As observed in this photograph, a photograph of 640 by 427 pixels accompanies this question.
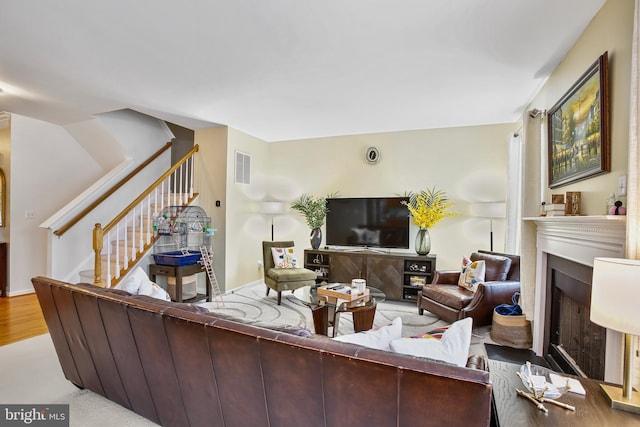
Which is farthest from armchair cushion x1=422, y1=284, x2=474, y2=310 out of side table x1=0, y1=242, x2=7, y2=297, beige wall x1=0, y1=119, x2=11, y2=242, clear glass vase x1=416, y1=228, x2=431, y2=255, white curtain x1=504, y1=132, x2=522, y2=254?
beige wall x1=0, y1=119, x2=11, y2=242

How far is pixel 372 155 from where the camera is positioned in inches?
206

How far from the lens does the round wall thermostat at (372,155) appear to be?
5.20m

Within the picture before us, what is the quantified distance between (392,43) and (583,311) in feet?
7.76

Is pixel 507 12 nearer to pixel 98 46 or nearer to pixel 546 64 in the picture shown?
pixel 546 64

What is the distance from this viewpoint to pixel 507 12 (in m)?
2.06

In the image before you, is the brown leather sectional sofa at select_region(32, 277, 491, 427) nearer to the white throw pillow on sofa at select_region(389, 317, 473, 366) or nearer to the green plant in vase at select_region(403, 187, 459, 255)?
the white throw pillow on sofa at select_region(389, 317, 473, 366)

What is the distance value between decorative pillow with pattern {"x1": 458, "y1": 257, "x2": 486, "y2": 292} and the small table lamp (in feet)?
7.40

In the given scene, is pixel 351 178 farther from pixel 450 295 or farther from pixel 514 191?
Result: pixel 450 295

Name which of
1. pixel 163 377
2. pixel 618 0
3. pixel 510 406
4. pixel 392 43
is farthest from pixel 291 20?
pixel 510 406

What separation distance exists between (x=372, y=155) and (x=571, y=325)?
139 inches

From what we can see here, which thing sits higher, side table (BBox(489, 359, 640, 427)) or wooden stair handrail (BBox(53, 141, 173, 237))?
wooden stair handrail (BBox(53, 141, 173, 237))

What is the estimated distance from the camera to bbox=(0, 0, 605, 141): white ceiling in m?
2.07

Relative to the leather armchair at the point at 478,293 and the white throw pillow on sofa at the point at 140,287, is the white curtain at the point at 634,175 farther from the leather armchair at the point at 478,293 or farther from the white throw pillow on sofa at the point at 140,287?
the white throw pillow on sofa at the point at 140,287

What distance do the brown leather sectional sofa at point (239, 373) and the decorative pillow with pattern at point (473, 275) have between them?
291 centimetres
